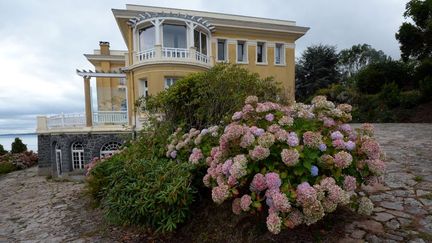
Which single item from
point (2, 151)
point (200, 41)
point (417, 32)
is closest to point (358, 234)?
point (200, 41)

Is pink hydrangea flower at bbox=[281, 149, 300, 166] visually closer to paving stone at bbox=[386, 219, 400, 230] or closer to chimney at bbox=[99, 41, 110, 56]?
paving stone at bbox=[386, 219, 400, 230]

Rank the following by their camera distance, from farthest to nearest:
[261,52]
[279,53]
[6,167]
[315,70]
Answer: [315,70] < [279,53] < [6,167] < [261,52]

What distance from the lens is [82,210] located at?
6.08 meters

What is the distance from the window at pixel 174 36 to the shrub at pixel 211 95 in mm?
7737

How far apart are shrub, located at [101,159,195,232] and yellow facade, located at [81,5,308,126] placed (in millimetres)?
7428

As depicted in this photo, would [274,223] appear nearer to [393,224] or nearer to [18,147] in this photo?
[393,224]

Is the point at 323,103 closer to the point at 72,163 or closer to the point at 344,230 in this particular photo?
the point at 344,230

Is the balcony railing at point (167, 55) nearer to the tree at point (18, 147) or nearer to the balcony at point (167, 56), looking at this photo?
the balcony at point (167, 56)

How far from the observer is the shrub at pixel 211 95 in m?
5.48

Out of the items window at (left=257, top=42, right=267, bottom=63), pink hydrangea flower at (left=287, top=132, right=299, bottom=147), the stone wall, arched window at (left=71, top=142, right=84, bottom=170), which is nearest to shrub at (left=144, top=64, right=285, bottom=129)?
pink hydrangea flower at (left=287, top=132, right=299, bottom=147)

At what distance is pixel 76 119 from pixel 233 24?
33.2ft

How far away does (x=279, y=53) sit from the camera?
16.8m

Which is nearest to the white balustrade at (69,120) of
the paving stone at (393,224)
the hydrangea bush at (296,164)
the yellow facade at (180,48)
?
the yellow facade at (180,48)

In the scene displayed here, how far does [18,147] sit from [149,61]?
1610cm
